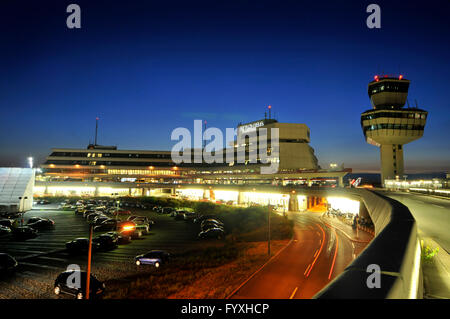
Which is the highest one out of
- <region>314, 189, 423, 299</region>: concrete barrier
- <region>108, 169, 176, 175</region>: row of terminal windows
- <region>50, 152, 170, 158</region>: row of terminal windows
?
<region>50, 152, 170, 158</region>: row of terminal windows

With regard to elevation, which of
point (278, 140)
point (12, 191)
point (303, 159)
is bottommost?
point (12, 191)

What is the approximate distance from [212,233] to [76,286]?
19.5m

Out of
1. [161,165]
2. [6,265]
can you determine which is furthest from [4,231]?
[161,165]

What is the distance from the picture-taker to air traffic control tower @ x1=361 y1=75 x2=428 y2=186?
82.2 metres

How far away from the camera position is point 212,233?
33.6 metres

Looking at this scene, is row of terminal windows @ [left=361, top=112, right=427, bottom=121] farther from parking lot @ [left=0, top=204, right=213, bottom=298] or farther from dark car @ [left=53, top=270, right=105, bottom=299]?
dark car @ [left=53, top=270, right=105, bottom=299]

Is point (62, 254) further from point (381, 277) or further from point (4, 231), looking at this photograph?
point (381, 277)

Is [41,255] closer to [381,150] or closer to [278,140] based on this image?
[278,140]

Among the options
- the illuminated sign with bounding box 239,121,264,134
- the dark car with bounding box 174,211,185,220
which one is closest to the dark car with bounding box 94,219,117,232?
the dark car with bounding box 174,211,185,220

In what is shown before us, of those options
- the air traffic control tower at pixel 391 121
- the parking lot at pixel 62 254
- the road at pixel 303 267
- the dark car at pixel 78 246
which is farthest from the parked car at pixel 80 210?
the air traffic control tower at pixel 391 121

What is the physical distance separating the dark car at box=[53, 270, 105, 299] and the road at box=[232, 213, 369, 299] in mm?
8578
